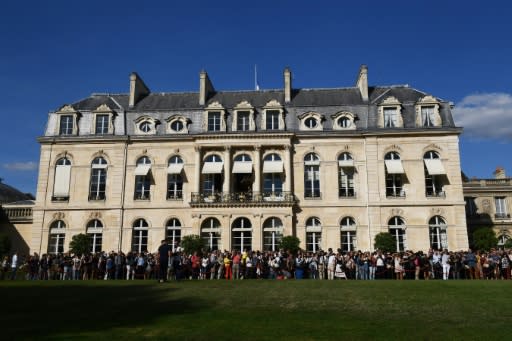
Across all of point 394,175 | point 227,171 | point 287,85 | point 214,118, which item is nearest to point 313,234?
point 394,175

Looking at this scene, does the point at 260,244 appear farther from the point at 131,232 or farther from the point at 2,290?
the point at 2,290

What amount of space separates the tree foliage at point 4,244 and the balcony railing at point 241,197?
13.2 metres

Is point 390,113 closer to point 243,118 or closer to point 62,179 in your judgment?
point 243,118

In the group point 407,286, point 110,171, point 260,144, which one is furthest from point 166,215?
point 407,286

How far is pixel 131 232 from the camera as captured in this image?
31.7 m

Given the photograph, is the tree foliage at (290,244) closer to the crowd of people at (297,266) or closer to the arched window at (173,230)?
the crowd of people at (297,266)

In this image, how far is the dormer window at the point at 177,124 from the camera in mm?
33344

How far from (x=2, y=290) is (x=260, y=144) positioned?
19383 mm

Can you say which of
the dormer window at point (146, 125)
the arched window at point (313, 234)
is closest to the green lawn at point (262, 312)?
the arched window at point (313, 234)

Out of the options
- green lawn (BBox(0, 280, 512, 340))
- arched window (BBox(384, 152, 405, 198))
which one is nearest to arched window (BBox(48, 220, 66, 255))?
green lawn (BBox(0, 280, 512, 340))

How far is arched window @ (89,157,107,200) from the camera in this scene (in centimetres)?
3266

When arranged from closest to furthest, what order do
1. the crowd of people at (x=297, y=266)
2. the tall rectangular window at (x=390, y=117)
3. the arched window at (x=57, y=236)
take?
the crowd of people at (x=297, y=266), the arched window at (x=57, y=236), the tall rectangular window at (x=390, y=117)

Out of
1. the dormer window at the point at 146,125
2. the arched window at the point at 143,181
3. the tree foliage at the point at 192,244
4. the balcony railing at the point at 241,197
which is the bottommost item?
the tree foliage at the point at 192,244

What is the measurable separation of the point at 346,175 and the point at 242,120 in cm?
833
